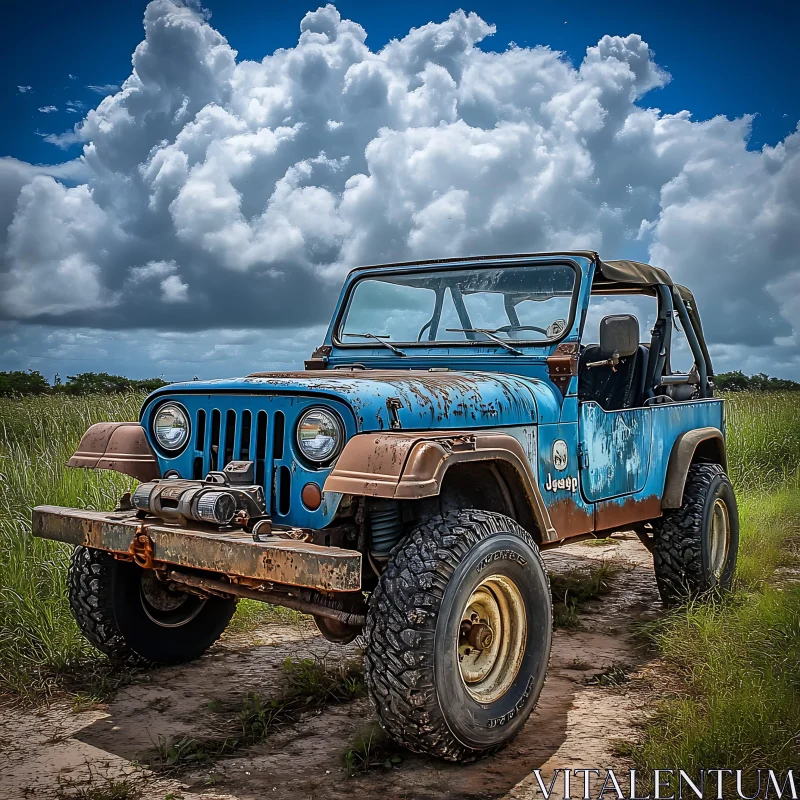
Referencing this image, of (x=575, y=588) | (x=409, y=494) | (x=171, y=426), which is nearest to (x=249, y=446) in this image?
(x=171, y=426)

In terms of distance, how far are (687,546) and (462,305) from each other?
198 centimetres

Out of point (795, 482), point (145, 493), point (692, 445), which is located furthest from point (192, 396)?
point (795, 482)

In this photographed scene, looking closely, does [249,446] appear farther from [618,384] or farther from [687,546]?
[618,384]

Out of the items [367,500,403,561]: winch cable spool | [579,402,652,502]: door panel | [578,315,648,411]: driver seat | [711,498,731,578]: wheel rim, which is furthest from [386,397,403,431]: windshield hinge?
[711,498,731,578]: wheel rim

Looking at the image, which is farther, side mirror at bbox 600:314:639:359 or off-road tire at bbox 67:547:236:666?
side mirror at bbox 600:314:639:359

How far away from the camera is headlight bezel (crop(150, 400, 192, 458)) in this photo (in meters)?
3.66

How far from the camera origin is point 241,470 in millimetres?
3334

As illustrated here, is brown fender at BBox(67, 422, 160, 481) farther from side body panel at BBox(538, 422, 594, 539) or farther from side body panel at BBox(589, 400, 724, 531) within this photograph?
side body panel at BBox(589, 400, 724, 531)

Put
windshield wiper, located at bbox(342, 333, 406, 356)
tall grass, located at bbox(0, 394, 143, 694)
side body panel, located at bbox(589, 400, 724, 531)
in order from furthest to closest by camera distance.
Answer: windshield wiper, located at bbox(342, 333, 406, 356) < side body panel, located at bbox(589, 400, 724, 531) < tall grass, located at bbox(0, 394, 143, 694)

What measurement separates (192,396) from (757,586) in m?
4.20

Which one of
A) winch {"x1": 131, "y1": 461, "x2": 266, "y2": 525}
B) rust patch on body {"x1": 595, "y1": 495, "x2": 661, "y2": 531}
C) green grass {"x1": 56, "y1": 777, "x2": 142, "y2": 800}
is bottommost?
green grass {"x1": 56, "y1": 777, "x2": 142, "y2": 800}

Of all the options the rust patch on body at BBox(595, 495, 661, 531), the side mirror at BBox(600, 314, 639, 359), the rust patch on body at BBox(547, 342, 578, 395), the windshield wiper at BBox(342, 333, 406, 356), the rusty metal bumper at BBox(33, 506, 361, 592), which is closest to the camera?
the rusty metal bumper at BBox(33, 506, 361, 592)

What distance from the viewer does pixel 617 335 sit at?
4.20m

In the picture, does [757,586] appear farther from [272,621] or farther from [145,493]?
[145,493]
